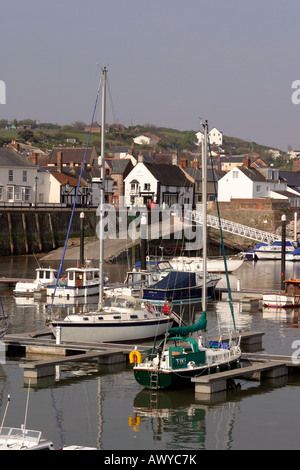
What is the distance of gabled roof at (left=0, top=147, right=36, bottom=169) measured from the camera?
96875 mm

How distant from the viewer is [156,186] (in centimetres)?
10850

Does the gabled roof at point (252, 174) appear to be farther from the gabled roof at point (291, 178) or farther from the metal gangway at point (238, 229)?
the metal gangway at point (238, 229)

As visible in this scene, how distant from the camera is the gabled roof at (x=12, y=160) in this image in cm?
9688

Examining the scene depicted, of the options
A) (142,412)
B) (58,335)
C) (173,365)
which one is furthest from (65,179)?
(142,412)

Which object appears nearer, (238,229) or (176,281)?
(176,281)

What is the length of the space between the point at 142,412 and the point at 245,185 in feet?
281

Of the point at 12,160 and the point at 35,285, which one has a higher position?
the point at 12,160

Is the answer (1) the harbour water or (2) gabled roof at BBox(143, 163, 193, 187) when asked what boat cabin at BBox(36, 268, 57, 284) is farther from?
(2) gabled roof at BBox(143, 163, 193, 187)

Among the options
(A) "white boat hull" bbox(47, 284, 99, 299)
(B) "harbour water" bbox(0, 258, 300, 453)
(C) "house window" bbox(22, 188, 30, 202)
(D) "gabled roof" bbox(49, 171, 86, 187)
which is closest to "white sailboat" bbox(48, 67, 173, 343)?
(B) "harbour water" bbox(0, 258, 300, 453)

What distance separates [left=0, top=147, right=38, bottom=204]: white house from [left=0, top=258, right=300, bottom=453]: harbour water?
64.4 m

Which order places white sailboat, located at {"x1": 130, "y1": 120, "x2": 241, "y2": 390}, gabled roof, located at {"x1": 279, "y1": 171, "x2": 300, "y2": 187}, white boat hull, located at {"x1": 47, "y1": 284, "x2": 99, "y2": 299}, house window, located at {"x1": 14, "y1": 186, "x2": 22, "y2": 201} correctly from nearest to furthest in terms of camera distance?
1. white sailboat, located at {"x1": 130, "y1": 120, "x2": 241, "y2": 390}
2. white boat hull, located at {"x1": 47, "y1": 284, "x2": 99, "y2": 299}
3. house window, located at {"x1": 14, "y1": 186, "x2": 22, "y2": 201}
4. gabled roof, located at {"x1": 279, "y1": 171, "x2": 300, "y2": 187}

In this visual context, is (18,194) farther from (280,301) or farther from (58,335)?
(58,335)

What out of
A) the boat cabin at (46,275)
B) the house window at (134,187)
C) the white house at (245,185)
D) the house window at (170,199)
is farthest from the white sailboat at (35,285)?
the white house at (245,185)
